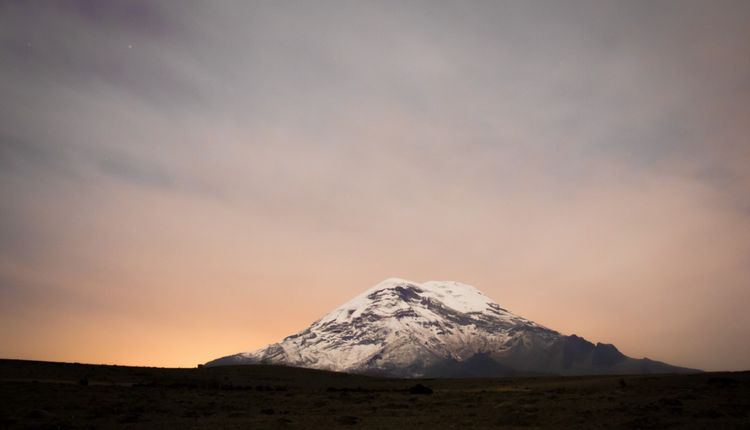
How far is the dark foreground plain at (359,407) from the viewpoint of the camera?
28062mm

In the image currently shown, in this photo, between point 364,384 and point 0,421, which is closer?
point 0,421

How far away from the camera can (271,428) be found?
27766 millimetres

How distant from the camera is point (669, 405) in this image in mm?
31094

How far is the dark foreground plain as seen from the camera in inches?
1105

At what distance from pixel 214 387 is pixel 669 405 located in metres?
43.0

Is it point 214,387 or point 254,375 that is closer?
point 214,387

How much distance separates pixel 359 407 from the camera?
38.8 meters

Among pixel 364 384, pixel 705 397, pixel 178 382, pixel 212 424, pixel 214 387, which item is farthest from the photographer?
pixel 364 384

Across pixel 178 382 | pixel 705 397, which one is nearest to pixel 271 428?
pixel 705 397

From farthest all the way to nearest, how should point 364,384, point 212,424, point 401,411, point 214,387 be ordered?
point 364,384, point 214,387, point 401,411, point 212,424

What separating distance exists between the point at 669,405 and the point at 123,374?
59.0 metres

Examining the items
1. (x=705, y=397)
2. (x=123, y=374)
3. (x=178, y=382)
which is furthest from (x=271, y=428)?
(x=123, y=374)

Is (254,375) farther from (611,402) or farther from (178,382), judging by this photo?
(611,402)

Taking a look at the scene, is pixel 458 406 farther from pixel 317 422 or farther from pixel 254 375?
pixel 254 375
